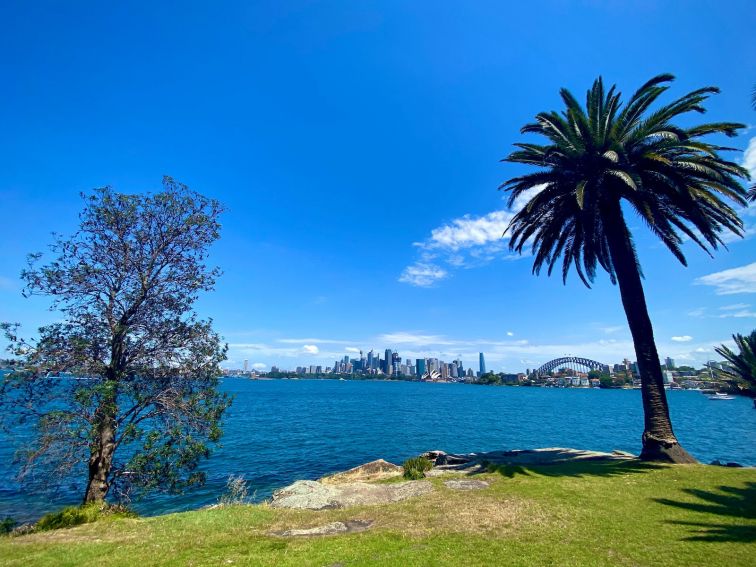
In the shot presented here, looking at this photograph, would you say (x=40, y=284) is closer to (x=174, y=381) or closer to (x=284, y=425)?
(x=174, y=381)

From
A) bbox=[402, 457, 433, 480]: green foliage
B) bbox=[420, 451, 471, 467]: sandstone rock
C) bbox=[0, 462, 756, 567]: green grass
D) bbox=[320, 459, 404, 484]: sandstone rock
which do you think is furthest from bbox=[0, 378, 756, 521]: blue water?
bbox=[420, 451, 471, 467]: sandstone rock

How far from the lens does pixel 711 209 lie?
64.5ft

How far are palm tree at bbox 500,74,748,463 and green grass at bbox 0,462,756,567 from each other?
7.11m

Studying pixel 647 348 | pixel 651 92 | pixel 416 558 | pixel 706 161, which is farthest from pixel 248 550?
pixel 651 92

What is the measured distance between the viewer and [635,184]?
17.7 meters

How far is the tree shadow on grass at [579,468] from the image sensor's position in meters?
16.2

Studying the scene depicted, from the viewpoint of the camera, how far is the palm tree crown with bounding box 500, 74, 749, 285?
18.2 meters

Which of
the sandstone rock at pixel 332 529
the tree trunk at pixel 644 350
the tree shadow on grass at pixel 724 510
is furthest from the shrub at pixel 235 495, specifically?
the tree trunk at pixel 644 350

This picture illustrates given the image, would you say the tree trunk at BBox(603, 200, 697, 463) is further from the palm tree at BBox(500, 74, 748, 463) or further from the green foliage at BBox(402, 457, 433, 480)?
the green foliage at BBox(402, 457, 433, 480)

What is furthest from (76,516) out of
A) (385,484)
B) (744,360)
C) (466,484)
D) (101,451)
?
(744,360)

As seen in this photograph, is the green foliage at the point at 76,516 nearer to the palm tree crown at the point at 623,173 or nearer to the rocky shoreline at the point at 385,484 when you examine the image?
the rocky shoreline at the point at 385,484

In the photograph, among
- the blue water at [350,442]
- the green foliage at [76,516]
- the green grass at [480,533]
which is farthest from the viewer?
the blue water at [350,442]

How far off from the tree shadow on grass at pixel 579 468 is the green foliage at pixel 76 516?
16219mm

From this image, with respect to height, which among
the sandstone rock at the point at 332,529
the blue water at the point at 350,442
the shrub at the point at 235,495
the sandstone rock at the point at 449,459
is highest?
the sandstone rock at the point at 332,529
